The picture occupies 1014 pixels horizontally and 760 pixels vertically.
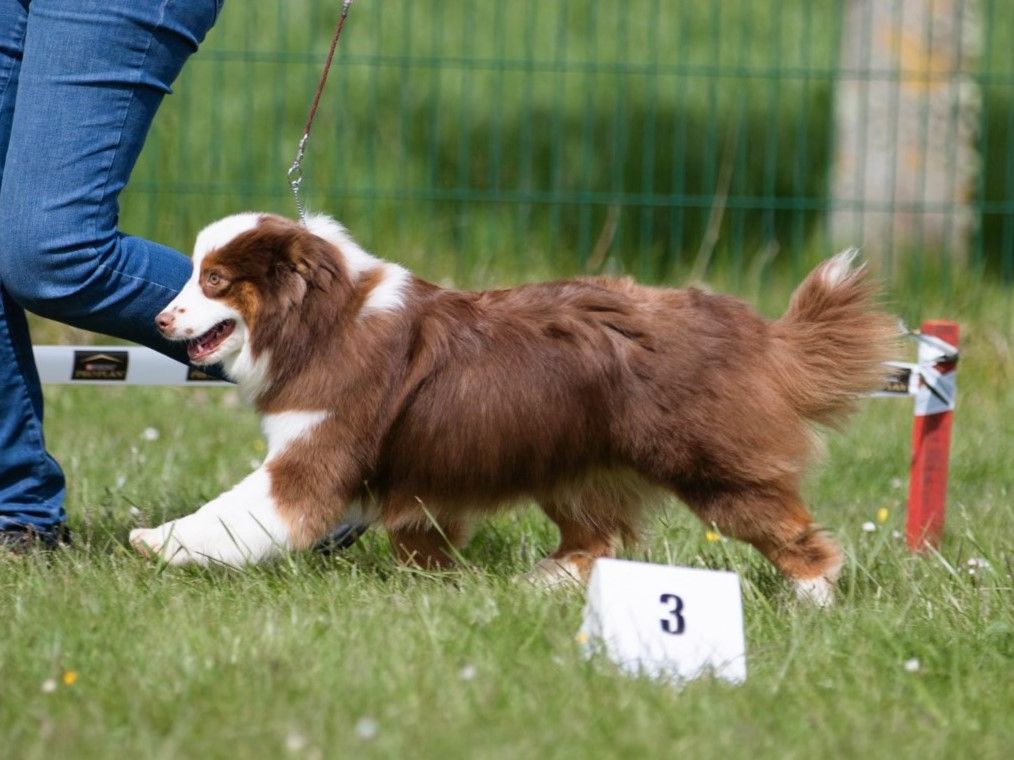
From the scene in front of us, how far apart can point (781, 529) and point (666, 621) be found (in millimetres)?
755

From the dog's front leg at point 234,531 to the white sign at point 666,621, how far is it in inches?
32.2

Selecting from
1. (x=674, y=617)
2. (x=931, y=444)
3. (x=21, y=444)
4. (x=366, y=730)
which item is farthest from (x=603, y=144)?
(x=366, y=730)

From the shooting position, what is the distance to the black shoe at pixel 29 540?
386 cm

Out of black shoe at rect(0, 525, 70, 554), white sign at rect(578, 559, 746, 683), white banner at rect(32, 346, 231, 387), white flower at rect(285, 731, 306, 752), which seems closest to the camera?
white flower at rect(285, 731, 306, 752)

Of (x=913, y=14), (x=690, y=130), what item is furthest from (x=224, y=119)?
(x=913, y=14)

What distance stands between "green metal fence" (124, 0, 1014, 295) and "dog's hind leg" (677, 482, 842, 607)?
3429 mm

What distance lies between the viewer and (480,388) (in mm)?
3553

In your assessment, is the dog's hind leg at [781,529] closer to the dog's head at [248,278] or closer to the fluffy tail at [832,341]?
the fluffy tail at [832,341]

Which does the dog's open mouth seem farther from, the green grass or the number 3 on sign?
the number 3 on sign

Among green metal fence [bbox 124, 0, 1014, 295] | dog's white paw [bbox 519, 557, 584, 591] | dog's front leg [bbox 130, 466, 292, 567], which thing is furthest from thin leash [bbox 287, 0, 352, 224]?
green metal fence [bbox 124, 0, 1014, 295]

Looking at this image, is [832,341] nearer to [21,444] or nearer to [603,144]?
[21,444]

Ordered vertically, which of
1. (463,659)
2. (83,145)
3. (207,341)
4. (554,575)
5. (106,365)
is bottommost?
(554,575)

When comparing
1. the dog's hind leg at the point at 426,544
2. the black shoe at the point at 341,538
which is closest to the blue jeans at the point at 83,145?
the black shoe at the point at 341,538

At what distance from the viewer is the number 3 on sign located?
3.02m
